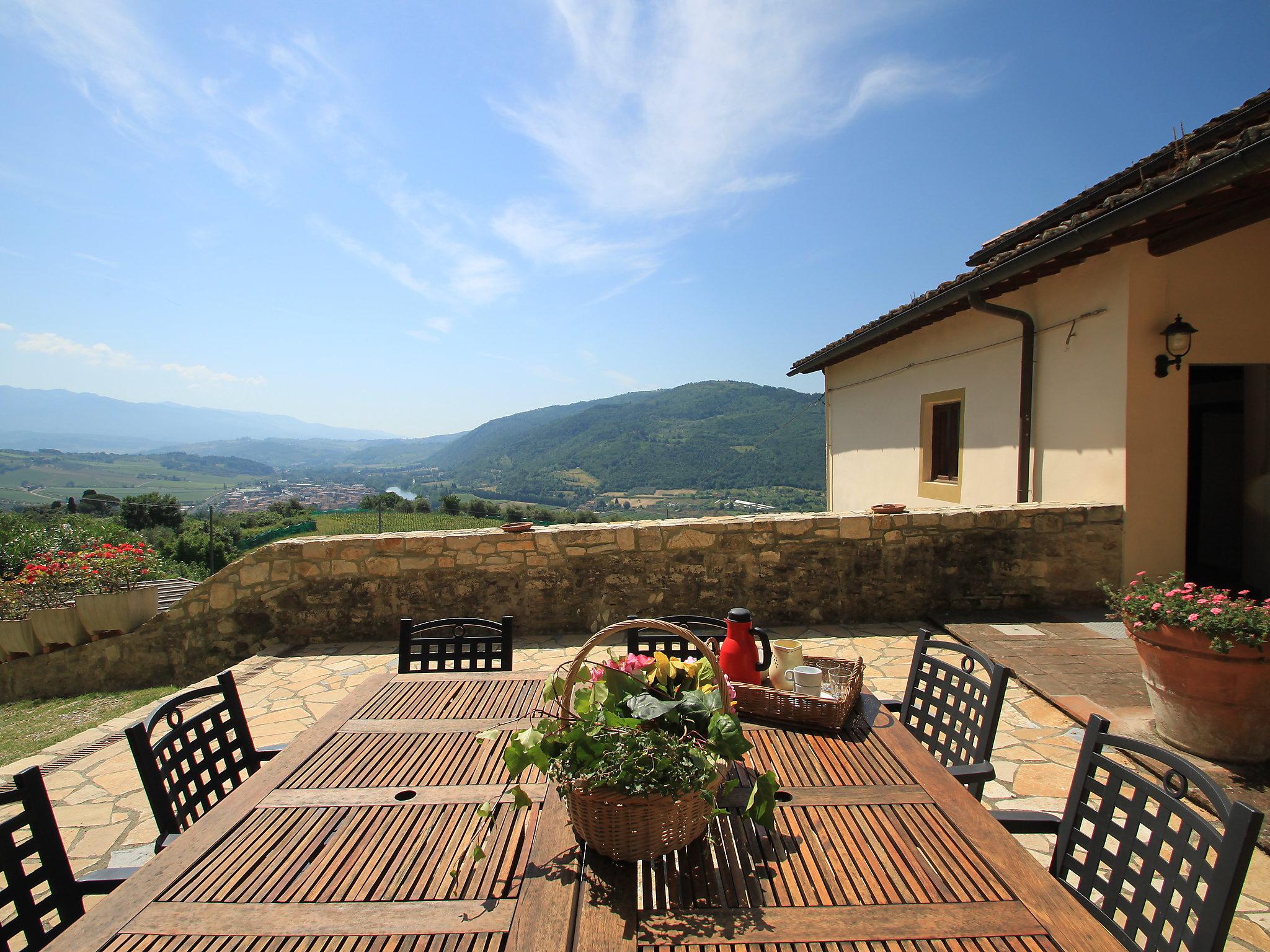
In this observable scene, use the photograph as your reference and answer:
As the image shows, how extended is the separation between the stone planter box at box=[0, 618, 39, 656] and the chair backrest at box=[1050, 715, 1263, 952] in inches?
296

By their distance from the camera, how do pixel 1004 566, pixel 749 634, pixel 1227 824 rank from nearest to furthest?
pixel 1227 824
pixel 749 634
pixel 1004 566

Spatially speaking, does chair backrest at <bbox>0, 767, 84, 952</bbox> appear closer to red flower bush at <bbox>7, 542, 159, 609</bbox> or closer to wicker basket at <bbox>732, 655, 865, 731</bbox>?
wicker basket at <bbox>732, 655, 865, 731</bbox>

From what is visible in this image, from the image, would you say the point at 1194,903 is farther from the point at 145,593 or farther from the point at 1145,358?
the point at 145,593

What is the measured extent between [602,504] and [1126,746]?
34584 millimetres

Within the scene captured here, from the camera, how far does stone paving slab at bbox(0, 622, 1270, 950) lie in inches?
96.7

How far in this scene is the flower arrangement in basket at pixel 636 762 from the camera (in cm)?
119

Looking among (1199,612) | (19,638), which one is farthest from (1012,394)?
(19,638)

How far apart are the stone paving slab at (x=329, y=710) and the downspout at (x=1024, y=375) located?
211cm

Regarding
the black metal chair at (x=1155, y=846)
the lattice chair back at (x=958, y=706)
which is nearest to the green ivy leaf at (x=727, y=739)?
the black metal chair at (x=1155, y=846)

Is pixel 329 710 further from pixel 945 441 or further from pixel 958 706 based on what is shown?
pixel 945 441

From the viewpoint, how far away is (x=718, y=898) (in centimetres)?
116

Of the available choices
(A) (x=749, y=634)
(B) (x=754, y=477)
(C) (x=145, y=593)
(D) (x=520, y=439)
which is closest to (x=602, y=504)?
(B) (x=754, y=477)

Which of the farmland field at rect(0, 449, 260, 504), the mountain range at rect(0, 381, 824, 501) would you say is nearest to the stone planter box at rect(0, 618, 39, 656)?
the mountain range at rect(0, 381, 824, 501)

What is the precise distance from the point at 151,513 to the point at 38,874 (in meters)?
25.5
